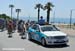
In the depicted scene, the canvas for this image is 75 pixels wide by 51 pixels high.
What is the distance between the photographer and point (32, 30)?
2217 cm

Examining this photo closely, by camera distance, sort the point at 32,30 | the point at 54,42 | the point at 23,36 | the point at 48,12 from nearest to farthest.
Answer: the point at 54,42 → the point at 32,30 → the point at 23,36 → the point at 48,12

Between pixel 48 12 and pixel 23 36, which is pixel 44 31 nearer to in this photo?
pixel 23 36

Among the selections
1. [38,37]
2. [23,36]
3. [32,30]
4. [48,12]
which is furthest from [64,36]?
[48,12]

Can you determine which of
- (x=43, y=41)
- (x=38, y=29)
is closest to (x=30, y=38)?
(x=38, y=29)

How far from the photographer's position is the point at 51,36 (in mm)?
18375

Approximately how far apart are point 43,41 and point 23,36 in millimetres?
6788

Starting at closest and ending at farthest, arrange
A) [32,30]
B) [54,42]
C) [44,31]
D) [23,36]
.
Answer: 1. [54,42]
2. [44,31]
3. [32,30]
4. [23,36]

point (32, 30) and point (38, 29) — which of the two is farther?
point (32, 30)

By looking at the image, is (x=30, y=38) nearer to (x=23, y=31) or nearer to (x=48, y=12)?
(x=23, y=31)

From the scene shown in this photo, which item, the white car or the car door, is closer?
the white car

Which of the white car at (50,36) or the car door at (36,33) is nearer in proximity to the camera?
the white car at (50,36)

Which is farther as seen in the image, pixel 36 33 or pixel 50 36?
pixel 36 33

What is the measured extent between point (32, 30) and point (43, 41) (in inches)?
135

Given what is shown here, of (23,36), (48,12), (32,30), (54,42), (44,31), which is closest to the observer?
(54,42)
